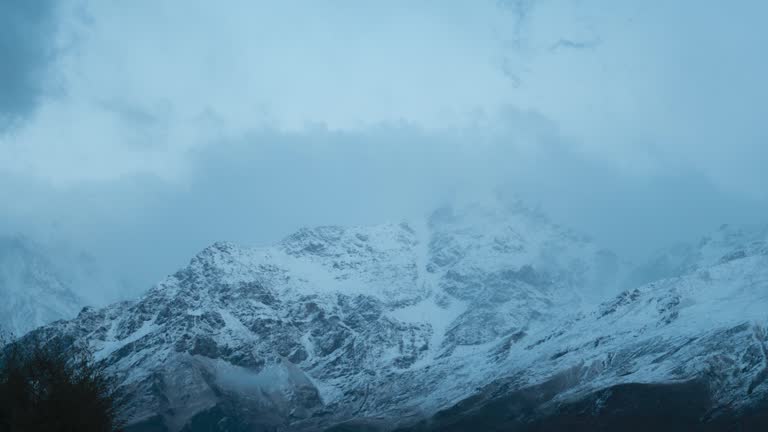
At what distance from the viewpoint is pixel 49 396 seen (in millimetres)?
50594

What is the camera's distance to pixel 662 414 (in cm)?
19512

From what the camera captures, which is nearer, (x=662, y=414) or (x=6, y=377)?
(x=6, y=377)

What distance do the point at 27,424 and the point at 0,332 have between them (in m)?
6.79

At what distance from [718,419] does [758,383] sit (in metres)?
21.0

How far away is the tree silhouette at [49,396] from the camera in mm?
49719

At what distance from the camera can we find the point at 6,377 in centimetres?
5266

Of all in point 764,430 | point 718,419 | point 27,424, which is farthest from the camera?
point 718,419

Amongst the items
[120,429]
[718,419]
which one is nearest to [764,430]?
[718,419]

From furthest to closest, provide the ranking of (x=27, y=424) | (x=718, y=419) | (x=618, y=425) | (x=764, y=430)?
1. (x=618, y=425)
2. (x=718, y=419)
3. (x=764, y=430)
4. (x=27, y=424)

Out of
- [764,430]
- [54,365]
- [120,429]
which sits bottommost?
[764,430]

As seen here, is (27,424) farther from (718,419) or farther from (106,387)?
(718,419)

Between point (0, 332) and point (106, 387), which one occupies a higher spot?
point (0, 332)

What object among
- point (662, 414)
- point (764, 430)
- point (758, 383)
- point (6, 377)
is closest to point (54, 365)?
point (6, 377)

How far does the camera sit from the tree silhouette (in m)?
49.7
